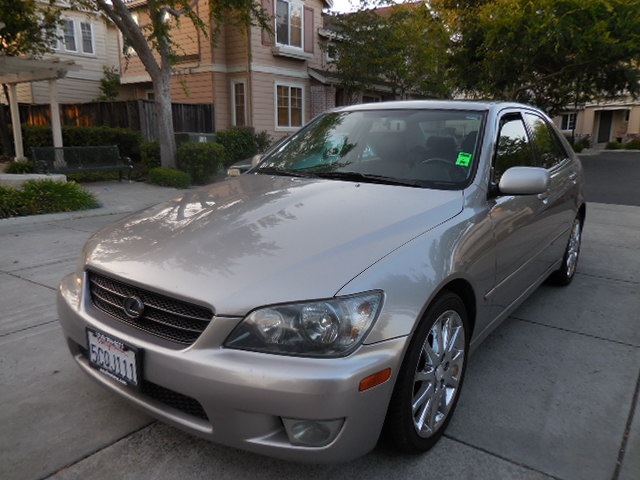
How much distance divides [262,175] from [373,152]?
0.75 metres

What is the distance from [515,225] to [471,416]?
1.14 m

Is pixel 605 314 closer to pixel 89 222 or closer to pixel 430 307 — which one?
pixel 430 307

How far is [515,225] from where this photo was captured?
9.87ft

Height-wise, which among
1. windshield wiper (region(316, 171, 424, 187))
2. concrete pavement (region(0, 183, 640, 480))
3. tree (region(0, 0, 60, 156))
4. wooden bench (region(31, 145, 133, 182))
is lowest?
concrete pavement (region(0, 183, 640, 480))

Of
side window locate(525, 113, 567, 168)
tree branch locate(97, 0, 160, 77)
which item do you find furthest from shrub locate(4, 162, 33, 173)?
side window locate(525, 113, 567, 168)

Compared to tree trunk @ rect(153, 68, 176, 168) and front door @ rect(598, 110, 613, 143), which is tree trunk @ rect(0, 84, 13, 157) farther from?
front door @ rect(598, 110, 613, 143)

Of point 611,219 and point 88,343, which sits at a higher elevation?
point 88,343

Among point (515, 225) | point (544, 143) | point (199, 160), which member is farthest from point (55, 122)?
point (515, 225)

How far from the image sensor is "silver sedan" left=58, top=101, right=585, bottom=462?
181 centimetres

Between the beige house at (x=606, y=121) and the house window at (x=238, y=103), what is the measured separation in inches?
1146

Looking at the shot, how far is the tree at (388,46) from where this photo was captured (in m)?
17.8

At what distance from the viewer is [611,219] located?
8.20 m

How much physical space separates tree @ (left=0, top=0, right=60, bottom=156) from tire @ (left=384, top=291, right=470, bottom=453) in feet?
43.1

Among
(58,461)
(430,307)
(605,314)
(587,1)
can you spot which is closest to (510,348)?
(605,314)
